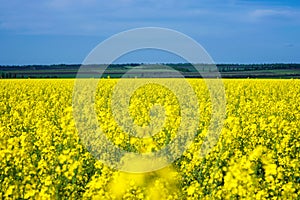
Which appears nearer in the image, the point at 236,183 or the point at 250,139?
the point at 236,183

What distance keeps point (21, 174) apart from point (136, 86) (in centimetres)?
1851

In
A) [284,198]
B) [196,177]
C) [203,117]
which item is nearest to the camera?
[284,198]

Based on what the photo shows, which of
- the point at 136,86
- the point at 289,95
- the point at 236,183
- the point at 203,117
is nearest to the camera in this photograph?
the point at 236,183

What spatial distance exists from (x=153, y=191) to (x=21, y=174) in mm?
2161

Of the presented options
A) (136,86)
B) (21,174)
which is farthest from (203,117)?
(136,86)

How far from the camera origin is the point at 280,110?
13672 mm

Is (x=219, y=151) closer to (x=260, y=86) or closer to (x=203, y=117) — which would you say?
(x=203, y=117)

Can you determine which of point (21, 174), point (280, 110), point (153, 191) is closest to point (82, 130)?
point (21, 174)

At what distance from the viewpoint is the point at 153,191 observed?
446 centimetres

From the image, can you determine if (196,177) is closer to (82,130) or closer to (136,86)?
(82,130)

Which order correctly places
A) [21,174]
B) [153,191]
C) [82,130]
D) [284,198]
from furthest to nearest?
[82,130] → [21,174] → [284,198] → [153,191]

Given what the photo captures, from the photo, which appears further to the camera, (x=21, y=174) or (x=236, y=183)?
(x=21, y=174)

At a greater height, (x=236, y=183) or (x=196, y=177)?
(x=236, y=183)

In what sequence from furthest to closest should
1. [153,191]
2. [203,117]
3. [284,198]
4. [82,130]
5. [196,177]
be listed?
[203,117] < [82,130] < [196,177] < [284,198] < [153,191]
